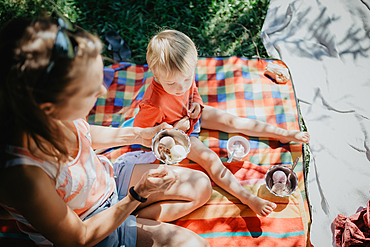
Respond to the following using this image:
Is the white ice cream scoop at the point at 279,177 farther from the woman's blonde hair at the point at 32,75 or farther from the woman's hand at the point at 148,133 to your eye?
the woman's blonde hair at the point at 32,75

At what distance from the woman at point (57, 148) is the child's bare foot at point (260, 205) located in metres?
0.60

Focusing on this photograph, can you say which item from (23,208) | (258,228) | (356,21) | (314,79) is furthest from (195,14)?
(23,208)

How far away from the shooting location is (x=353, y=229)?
202cm

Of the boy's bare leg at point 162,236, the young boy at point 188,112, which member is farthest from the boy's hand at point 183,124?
the boy's bare leg at point 162,236

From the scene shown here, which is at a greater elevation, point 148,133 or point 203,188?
point 148,133

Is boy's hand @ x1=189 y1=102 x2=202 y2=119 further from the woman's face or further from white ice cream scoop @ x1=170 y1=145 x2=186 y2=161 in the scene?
the woman's face

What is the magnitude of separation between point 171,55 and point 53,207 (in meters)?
1.31

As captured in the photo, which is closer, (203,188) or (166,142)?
(166,142)

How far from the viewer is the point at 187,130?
2.38m

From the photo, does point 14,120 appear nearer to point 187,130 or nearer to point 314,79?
point 187,130

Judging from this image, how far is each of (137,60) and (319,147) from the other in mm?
2519

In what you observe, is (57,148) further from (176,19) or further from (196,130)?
(176,19)

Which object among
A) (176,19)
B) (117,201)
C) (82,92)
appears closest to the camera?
(82,92)

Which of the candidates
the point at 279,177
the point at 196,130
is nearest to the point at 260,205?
the point at 279,177
